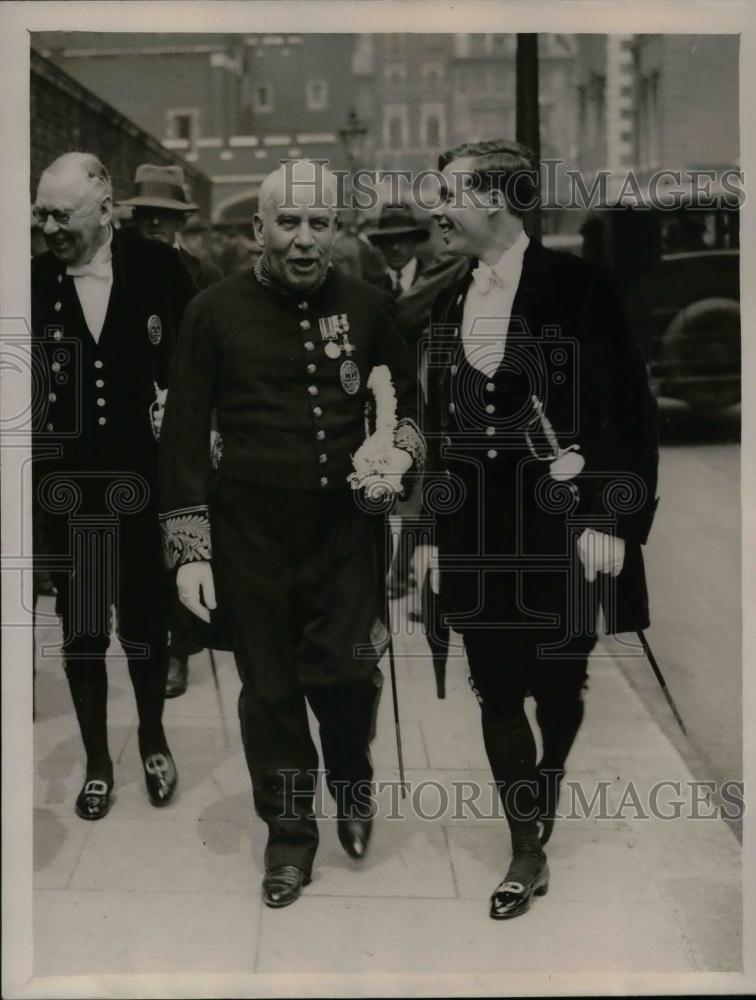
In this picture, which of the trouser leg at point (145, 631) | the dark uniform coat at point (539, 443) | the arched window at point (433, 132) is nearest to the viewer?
the dark uniform coat at point (539, 443)

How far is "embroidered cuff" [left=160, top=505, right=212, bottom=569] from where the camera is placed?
13.9 ft

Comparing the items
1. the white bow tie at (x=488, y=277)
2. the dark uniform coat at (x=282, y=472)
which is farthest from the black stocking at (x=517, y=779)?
the white bow tie at (x=488, y=277)

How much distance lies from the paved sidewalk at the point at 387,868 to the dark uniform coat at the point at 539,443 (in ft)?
1.08

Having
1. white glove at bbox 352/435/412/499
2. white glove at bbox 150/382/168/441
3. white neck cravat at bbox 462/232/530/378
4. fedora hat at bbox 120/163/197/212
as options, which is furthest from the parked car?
white glove at bbox 150/382/168/441

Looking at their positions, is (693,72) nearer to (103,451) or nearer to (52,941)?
(103,451)

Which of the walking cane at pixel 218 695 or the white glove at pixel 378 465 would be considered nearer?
the white glove at pixel 378 465

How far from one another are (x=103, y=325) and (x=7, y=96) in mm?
766

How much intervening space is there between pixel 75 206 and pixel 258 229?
2.04 feet

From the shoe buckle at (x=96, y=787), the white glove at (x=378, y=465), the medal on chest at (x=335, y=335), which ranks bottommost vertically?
the shoe buckle at (x=96, y=787)

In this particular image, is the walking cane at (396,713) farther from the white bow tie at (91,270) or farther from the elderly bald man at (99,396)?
the white bow tie at (91,270)

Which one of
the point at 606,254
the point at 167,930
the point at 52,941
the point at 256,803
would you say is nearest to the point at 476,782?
the point at 256,803

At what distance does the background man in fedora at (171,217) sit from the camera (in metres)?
4.40

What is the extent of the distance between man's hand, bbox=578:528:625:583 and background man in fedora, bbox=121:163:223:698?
1.21 metres

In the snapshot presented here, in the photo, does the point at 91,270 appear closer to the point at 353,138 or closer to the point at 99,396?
the point at 99,396
